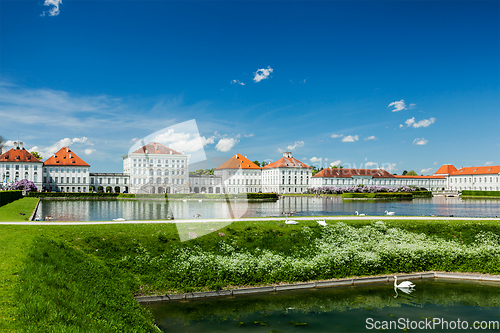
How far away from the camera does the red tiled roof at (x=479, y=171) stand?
370ft

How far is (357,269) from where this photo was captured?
1581 cm

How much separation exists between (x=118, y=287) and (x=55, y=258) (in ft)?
7.86

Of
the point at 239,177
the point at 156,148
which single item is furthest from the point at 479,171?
the point at 156,148

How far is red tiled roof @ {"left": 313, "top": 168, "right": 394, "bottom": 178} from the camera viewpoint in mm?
109812

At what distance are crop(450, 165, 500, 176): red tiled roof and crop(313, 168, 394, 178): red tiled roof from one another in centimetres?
3046

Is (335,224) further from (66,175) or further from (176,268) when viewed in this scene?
(66,175)

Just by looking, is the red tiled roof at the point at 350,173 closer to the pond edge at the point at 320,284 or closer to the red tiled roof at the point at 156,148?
the pond edge at the point at 320,284

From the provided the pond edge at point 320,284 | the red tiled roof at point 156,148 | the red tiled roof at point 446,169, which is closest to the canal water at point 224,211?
the pond edge at point 320,284

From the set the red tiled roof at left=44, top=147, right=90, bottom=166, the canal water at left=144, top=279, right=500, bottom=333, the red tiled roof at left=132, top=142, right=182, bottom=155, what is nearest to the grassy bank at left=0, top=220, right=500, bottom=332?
the canal water at left=144, top=279, right=500, bottom=333

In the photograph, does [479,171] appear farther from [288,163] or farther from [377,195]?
[288,163]

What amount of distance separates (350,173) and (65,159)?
8882cm

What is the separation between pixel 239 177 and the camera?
104562 mm

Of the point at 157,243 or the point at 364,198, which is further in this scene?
the point at 364,198

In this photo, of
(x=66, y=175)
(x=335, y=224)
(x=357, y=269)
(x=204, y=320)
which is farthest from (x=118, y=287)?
(x=66, y=175)
